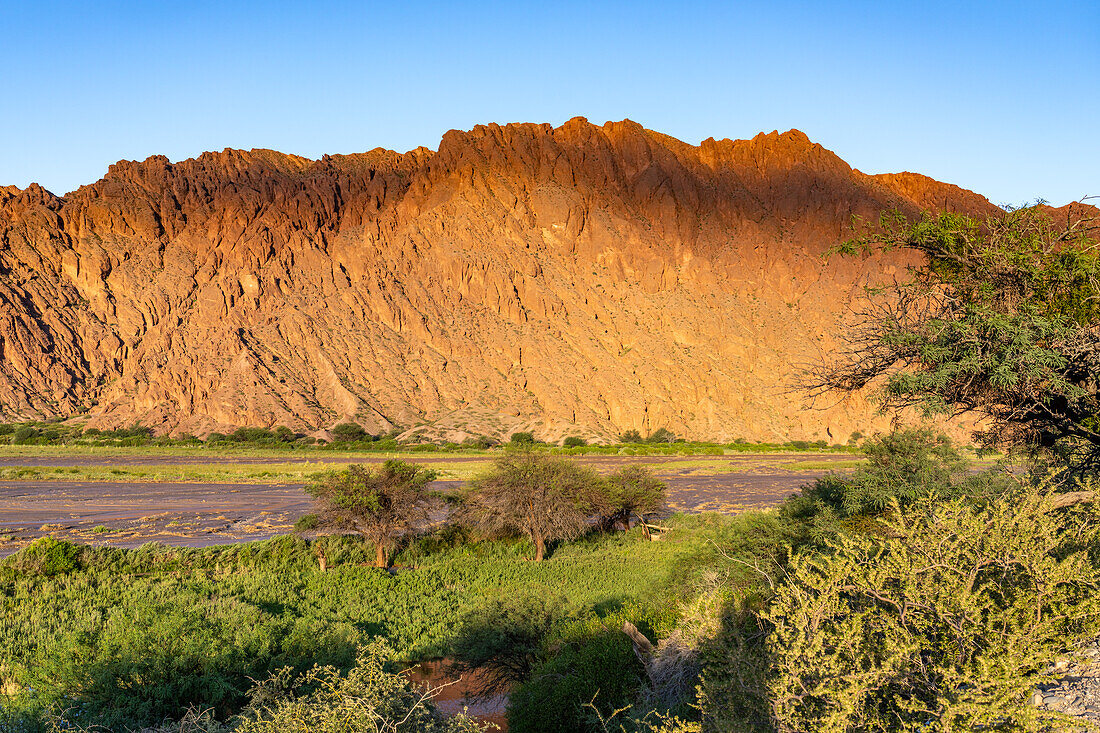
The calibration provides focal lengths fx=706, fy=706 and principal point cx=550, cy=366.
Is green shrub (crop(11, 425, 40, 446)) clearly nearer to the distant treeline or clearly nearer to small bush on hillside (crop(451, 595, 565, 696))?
the distant treeline

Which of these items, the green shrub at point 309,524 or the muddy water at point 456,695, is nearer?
the muddy water at point 456,695

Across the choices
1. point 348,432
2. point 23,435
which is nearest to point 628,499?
point 348,432

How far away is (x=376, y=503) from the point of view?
2731cm

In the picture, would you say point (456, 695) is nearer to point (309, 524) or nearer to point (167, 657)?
point (167, 657)

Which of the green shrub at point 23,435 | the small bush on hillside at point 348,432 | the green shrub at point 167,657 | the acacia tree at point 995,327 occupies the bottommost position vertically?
the small bush on hillside at point 348,432

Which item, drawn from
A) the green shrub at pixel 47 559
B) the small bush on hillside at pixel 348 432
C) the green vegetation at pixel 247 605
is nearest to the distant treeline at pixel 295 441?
the small bush on hillside at pixel 348 432

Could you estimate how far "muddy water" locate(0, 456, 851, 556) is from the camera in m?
31.3

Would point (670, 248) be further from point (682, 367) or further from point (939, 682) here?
point (939, 682)

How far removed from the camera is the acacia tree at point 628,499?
3212 cm

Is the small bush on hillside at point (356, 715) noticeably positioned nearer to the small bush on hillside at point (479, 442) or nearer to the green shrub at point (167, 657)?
the green shrub at point (167, 657)

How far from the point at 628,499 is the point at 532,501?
231 inches

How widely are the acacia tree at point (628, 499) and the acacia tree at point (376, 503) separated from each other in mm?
8262

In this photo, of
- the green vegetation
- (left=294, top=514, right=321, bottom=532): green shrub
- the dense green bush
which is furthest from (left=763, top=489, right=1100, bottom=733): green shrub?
(left=294, top=514, right=321, bottom=532): green shrub

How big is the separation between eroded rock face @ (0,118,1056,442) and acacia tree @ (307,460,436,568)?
2444 inches
